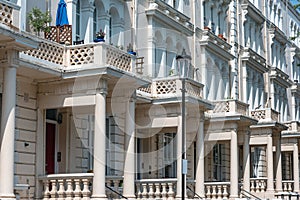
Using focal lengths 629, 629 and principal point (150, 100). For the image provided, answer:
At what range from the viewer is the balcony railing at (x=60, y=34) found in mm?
19812

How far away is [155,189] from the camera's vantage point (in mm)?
23438

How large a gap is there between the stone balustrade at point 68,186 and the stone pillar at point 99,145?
33 centimetres

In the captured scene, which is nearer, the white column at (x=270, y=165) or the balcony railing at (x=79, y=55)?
the balcony railing at (x=79, y=55)

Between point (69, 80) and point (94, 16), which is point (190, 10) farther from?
point (69, 80)

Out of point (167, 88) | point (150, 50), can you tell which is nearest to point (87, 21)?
point (167, 88)

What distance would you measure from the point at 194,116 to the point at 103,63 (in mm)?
7744


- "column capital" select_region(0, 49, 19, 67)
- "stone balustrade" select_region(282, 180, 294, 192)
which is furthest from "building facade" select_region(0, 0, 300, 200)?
"stone balustrade" select_region(282, 180, 294, 192)

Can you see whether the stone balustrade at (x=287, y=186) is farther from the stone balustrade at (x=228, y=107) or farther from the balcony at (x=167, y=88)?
the balcony at (x=167, y=88)

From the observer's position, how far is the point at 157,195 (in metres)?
23.2

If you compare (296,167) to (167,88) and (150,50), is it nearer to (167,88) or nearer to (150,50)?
(150,50)

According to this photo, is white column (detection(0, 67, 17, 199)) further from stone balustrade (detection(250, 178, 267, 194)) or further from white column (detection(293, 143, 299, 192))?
white column (detection(293, 143, 299, 192))

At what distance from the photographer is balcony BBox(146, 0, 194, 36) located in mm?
26977

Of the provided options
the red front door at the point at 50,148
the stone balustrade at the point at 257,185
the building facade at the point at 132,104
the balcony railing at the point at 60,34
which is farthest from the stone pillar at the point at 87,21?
the stone balustrade at the point at 257,185

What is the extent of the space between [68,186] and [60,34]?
482 centimetres
